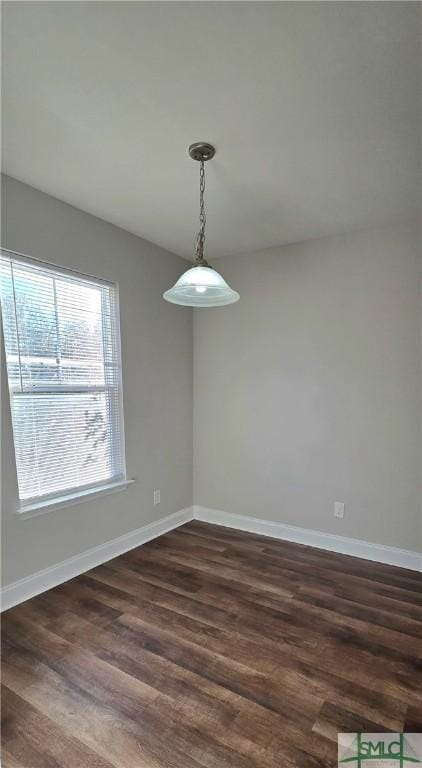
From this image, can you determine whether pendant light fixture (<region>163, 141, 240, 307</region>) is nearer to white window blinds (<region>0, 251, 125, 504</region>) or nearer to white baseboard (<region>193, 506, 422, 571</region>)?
white window blinds (<region>0, 251, 125, 504</region>)

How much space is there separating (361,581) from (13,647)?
7.35 feet

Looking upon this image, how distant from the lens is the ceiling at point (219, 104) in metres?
1.25

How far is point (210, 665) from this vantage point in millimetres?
1759

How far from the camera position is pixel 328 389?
3037mm

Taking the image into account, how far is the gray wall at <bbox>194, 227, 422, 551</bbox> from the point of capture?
2.74m

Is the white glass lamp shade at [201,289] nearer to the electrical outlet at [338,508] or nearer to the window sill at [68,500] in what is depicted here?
the window sill at [68,500]

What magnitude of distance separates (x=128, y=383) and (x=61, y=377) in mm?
621

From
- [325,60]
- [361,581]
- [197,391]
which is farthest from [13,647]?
[325,60]

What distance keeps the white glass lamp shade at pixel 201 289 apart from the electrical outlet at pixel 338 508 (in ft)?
6.65

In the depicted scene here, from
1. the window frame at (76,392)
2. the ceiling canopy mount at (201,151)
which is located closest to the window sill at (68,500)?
the window frame at (76,392)

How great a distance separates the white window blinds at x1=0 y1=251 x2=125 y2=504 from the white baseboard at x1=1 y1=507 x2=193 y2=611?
1.65ft

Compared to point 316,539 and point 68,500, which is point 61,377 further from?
point 316,539

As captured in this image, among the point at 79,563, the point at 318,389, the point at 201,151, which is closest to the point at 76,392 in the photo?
the point at 79,563

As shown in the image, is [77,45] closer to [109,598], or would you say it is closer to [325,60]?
[325,60]
